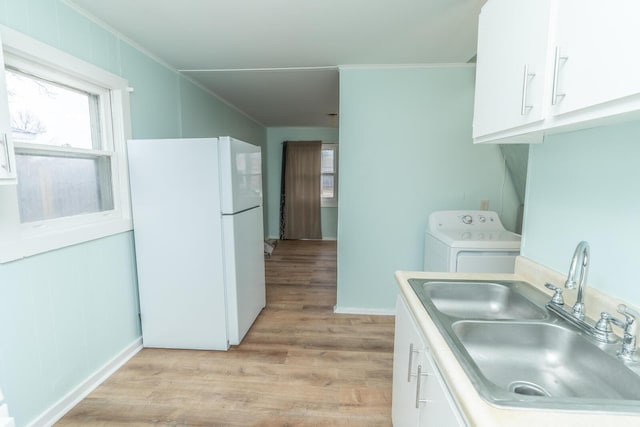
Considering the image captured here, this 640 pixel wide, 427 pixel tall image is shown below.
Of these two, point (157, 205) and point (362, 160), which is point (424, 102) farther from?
point (157, 205)

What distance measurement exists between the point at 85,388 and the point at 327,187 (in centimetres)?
527

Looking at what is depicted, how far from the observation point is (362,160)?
2.92 m

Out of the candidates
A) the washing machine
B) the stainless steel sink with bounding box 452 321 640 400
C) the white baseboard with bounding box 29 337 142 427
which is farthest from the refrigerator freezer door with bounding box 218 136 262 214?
the stainless steel sink with bounding box 452 321 640 400

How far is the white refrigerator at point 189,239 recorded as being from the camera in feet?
7.52

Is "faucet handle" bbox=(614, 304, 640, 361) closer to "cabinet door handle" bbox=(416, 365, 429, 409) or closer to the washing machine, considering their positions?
"cabinet door handle" bbox=(416, 365, 429, 409)

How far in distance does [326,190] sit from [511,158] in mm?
4249

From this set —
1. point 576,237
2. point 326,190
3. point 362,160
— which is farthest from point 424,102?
point 326,190

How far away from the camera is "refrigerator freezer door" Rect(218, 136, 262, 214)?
2.30 m

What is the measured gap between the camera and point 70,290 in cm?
186

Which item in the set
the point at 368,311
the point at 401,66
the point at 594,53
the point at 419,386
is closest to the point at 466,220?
the point at 368,311

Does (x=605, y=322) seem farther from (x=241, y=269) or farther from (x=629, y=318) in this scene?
(x=241, y=269)

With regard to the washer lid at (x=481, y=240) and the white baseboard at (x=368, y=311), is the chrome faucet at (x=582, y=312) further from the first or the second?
the white baseboard at (x=368, y=311)

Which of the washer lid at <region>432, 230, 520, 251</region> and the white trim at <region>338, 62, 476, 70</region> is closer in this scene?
the washer lid at <region>432, 230, 520, 251</region>

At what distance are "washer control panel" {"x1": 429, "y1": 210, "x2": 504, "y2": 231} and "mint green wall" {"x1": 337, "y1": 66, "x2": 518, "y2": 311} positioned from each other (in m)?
0.14
